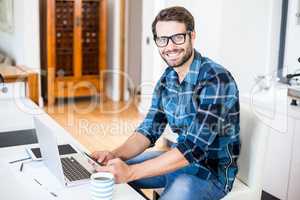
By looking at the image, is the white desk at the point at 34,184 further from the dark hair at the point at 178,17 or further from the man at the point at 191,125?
the dark hair at the point at 178,17

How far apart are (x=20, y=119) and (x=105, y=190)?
106 cm

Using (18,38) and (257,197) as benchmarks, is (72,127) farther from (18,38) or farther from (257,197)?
(257,197)

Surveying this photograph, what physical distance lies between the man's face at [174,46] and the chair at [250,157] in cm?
38

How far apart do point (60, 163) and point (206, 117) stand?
58 cm

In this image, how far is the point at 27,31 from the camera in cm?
509

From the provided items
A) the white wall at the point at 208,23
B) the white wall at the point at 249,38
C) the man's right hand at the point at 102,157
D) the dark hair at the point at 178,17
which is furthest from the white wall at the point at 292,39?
the man's right hand at the point at 102,157

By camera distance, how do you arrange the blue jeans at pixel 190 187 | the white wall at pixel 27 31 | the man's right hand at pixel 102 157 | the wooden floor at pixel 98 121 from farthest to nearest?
the white wall at pixel 27 31 → the wooden floor at pixel 98 121 → the man's right hand at pixel 102 157 → the blue jeans at pixel 190 187

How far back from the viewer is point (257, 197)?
1.87 meters

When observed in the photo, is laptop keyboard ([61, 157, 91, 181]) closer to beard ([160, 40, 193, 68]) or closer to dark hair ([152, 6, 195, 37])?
beard ([160, 40, 193, 68])

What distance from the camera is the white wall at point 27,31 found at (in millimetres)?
5039

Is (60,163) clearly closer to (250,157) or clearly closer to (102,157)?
(102,157)

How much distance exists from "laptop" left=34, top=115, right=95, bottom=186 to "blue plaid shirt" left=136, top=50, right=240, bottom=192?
38 cm

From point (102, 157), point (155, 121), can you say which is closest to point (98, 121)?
point (155, 121)

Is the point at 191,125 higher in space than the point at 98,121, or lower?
higher
